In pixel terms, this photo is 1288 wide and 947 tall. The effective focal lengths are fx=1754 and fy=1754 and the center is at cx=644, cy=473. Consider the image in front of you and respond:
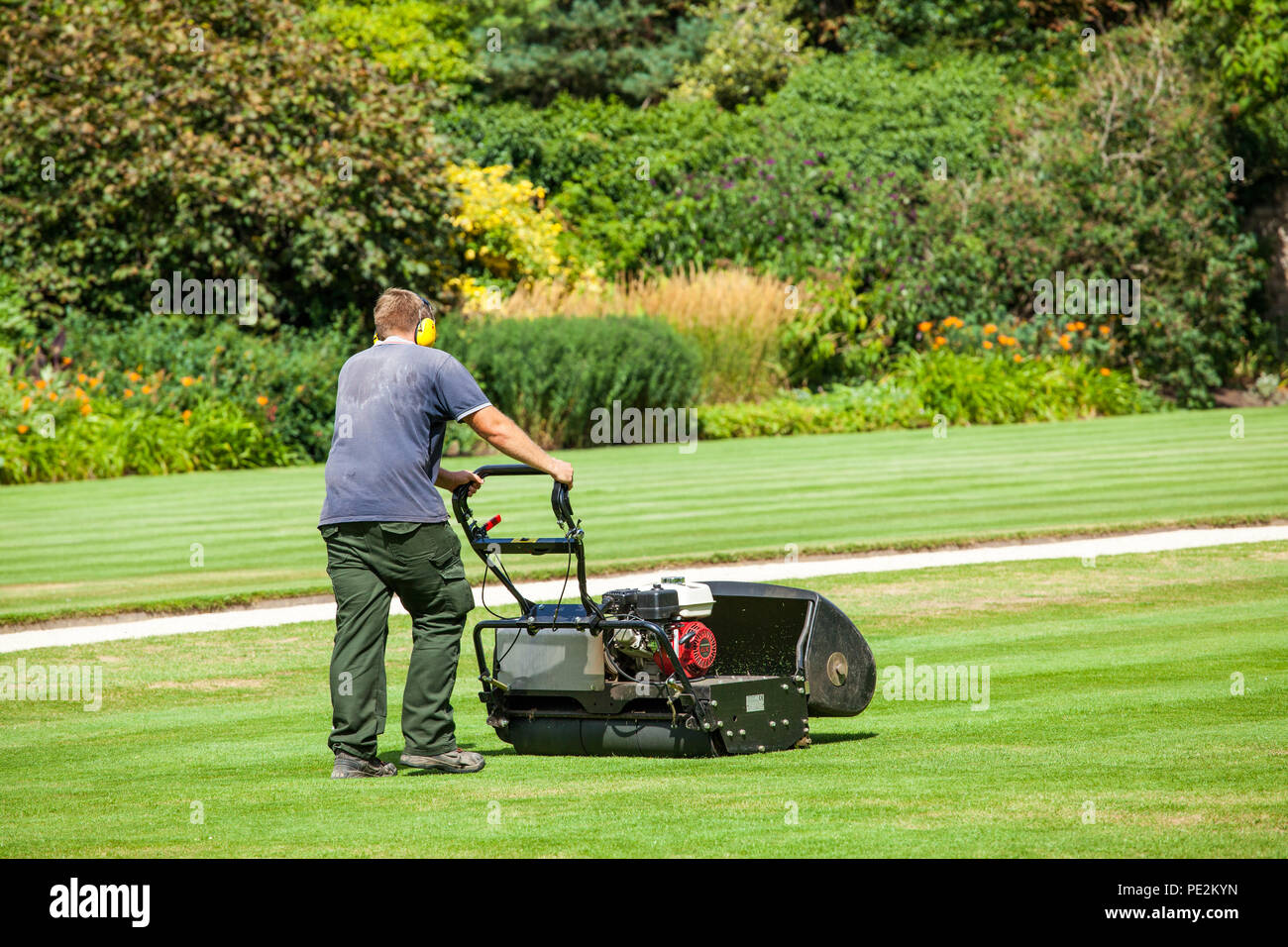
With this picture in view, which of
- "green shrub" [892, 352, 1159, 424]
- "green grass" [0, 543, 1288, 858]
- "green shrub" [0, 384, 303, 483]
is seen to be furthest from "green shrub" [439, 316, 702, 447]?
"green grass" [0, 543, 1288, 858]

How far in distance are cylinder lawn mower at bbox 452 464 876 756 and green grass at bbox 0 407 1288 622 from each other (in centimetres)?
572

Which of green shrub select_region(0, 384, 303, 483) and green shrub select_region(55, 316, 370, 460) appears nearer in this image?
green shrub select_region(0, 384, 303, 483)

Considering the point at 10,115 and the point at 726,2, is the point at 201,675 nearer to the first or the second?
the point at 10,115

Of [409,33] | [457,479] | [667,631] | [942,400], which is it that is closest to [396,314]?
[457,479]

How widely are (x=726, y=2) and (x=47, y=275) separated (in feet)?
69.6

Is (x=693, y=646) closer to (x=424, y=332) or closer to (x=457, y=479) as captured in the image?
(x=457, y=479)

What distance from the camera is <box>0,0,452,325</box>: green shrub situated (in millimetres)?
23859

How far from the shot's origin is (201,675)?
10023mm

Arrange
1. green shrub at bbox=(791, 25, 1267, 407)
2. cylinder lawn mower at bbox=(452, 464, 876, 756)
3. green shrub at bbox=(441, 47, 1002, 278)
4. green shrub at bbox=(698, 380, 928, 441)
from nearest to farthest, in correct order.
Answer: cylinder lawn mower at bbox=(452, 464, 876, 756) < green shrub at bbox=(698, 380, 928, 441) < green shrub at bbox=(791, 25, 1267, 407) < green shrub at bbox=(441, 47, 1002, 278)

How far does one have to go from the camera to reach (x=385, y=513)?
6727 millimetres

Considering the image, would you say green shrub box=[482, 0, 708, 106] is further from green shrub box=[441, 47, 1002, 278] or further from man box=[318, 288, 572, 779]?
man box=[318, 288, 572, 779]

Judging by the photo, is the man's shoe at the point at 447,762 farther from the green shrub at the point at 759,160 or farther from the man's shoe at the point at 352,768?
the green shrub at the point at 759,160

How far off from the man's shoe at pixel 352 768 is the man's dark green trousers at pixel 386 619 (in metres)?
0.03
